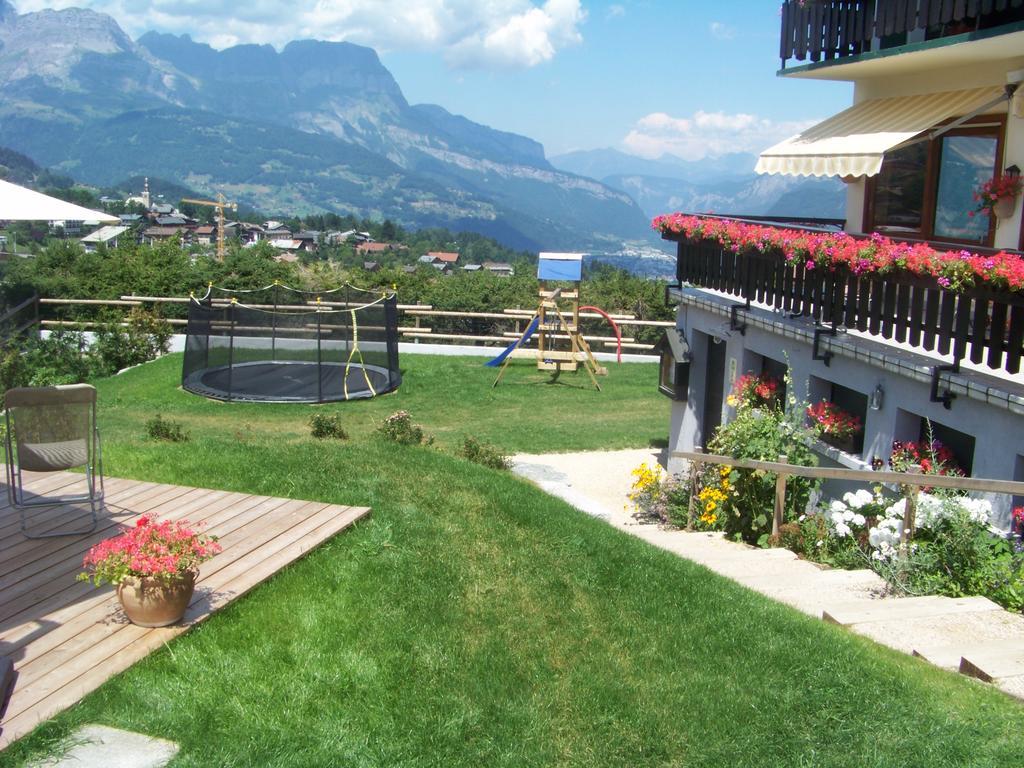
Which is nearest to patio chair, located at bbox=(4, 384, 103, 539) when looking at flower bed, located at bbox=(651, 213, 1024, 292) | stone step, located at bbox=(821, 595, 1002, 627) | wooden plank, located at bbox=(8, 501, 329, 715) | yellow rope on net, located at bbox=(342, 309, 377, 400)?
wooden plank, located at bbox=(8, 501, 329, 715)

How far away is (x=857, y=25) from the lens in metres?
11.5

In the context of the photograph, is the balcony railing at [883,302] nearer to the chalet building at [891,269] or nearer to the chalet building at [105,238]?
the chalet building at [891,269]

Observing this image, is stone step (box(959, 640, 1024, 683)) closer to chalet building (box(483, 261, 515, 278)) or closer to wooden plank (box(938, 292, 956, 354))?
wooden plank (box(938, 292, 956, 354))

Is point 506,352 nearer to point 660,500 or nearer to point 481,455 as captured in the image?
point 481,455

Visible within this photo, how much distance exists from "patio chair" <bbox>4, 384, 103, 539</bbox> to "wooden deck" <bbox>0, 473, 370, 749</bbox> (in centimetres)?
16

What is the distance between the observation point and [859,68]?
36.7 ft

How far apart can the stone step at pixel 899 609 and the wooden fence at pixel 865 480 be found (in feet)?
2.37

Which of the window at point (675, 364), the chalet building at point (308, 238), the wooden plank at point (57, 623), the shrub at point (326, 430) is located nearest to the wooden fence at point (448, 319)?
the window at point (675, 364)

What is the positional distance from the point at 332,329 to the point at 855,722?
16.1 metres

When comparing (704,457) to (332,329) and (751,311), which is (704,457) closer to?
(751,311)

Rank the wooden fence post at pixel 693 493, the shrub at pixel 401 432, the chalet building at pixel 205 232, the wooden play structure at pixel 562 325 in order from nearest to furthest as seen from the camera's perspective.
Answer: the wooden fence post at pixel 693 493
the shrub at pixel 401 432
the wooden play structure at pixel 562 325
the chalet building at pixel 205 232

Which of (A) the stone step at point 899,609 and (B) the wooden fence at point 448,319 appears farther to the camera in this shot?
(B) the wooden fence at point 448,319

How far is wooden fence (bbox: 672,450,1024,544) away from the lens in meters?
6.28

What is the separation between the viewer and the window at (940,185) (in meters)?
10.2
